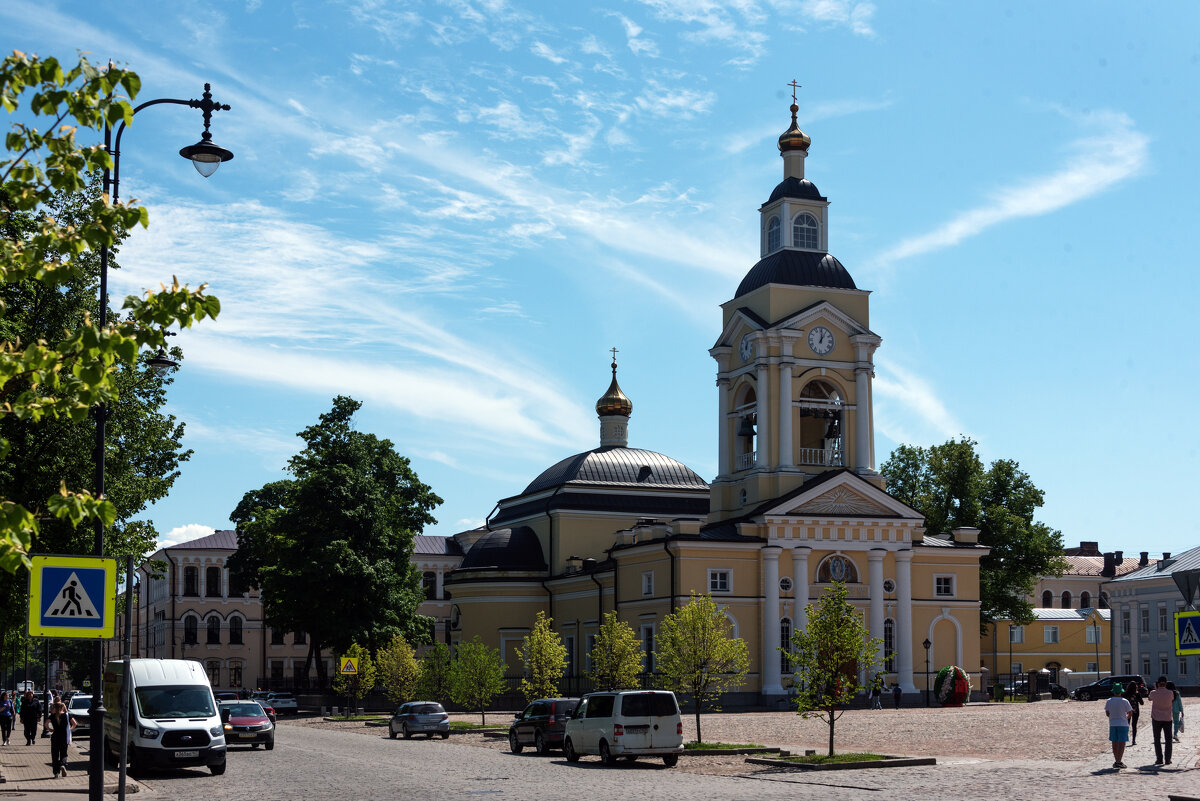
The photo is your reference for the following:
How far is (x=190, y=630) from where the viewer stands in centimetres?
10962

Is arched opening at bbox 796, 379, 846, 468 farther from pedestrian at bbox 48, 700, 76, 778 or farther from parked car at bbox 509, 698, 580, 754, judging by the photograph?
pedestrian at bbox 48, 700, 76, 778

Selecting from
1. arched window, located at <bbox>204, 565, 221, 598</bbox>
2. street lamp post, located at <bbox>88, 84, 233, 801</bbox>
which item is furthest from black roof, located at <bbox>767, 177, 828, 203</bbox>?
arched window, located at <bbox>204, 565, 221, 598</bbox>

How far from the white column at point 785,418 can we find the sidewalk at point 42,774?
105 feet

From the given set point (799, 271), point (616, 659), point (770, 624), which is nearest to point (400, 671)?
point (770, 624)

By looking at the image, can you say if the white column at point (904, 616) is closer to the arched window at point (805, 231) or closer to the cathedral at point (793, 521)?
the cathedral at point (793, 521)

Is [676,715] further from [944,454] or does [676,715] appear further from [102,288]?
[944,454]

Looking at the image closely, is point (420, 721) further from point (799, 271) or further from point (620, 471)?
point (620, 471)

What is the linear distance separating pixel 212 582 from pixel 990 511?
199ft

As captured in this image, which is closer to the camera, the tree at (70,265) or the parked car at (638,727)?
the tree at (70,265)

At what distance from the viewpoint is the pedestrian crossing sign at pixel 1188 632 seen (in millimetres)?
22703

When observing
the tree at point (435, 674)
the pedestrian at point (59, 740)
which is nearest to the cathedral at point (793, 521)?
the tree at point (435, 674)

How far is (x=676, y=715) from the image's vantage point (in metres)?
33.5

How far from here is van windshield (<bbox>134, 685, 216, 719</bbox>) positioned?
3259cm

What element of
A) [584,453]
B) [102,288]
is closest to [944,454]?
[584,453]
